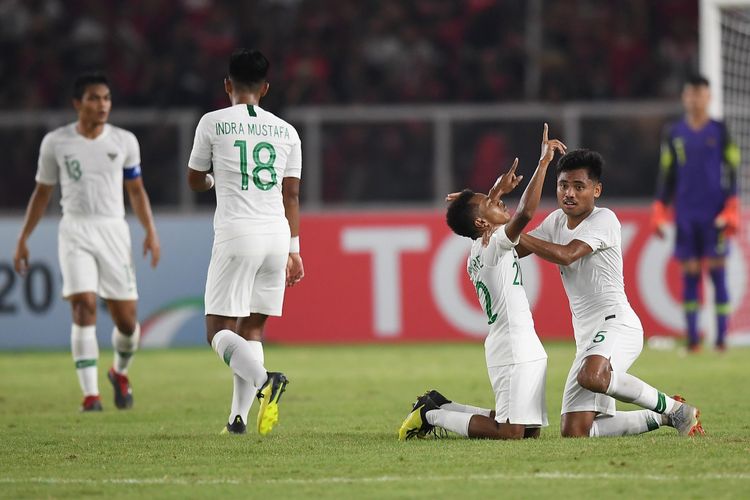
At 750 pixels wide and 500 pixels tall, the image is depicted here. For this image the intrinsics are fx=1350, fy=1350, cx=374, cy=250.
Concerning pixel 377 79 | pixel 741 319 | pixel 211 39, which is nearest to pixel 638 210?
pixel 741 319

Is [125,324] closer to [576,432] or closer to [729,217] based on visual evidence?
[576,432]

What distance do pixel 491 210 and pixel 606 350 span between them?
3.17ft

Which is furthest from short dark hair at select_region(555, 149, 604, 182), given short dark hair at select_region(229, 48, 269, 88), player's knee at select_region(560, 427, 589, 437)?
short dark hair at select_region(229, 48, 269, 88)

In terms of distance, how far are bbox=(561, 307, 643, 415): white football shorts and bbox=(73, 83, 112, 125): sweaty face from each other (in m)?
4.04

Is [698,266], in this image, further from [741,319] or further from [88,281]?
[88,281]

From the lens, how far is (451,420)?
7.07 meters

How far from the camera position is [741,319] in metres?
15.0

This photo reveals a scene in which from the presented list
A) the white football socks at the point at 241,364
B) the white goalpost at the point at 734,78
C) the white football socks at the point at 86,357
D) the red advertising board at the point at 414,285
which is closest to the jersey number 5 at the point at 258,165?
the white football socks at the point at 241,364

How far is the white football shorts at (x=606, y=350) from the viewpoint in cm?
703

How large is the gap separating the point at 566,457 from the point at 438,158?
972cm

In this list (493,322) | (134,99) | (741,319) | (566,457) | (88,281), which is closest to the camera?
(566,457)

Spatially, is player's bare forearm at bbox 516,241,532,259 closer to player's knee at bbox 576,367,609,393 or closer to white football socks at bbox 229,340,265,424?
player's knee at bbox 576,367,609,393

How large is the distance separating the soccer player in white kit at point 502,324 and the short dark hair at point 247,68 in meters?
1.39

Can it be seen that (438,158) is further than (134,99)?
No
